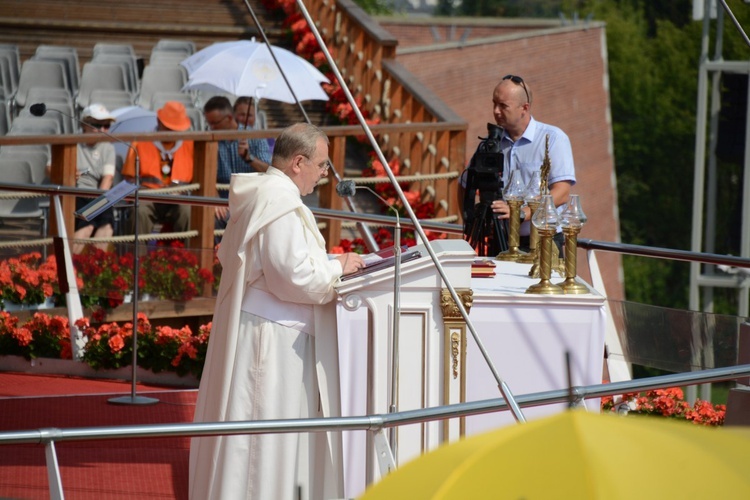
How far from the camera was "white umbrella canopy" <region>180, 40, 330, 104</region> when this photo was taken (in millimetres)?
11930

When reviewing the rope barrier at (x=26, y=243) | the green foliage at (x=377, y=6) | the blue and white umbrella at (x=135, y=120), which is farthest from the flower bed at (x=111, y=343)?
the green foliage at (x=377, y=6)

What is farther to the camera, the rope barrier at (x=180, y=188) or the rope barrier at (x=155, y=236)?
the rope barrier at (x=180, y=188)

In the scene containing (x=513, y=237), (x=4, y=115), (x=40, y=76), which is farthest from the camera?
(x=40, y=76)

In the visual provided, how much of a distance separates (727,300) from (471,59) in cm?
3400

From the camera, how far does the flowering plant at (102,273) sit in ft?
28.5

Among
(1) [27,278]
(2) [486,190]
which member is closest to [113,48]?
(1) [27,278]

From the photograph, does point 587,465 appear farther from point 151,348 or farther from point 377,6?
point 377,6

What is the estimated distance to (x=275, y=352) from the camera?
200 inches

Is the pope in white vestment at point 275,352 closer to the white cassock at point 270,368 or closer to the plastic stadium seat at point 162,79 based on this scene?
the white cassock at point 270,368

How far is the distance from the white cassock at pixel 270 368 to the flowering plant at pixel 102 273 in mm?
3697

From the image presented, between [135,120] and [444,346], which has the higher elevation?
[135,120]

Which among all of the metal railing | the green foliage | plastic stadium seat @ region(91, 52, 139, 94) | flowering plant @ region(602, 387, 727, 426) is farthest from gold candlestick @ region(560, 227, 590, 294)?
the green foliage

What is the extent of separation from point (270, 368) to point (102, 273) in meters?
3.93

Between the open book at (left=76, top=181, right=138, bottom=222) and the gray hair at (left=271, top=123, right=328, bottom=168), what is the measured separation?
254 centimetres
